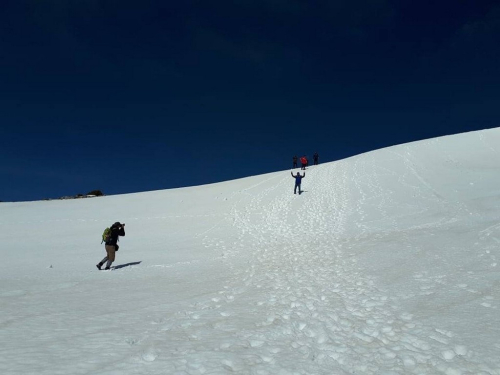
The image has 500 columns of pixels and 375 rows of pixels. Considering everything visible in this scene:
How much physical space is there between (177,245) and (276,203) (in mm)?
9770

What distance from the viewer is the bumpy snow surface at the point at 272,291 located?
175 inches

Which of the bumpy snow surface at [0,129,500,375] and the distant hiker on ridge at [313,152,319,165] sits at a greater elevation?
the distant hiker on ridge at [313,152,319,165]

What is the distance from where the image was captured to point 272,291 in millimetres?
7707

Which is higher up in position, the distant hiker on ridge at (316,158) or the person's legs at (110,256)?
the distant hiker on ridge at (316,158)

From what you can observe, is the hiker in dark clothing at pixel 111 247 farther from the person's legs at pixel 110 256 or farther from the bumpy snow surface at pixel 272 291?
the bumpy snow surface at pixel 272 291

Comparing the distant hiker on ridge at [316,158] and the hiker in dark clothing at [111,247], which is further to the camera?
the distant hiker on ridge at [316,158]

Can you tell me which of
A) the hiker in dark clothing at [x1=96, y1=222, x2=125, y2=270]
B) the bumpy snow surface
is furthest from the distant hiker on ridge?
the hiker in dark clothing at [x1=96, y1=222, x2=125, y2=270]

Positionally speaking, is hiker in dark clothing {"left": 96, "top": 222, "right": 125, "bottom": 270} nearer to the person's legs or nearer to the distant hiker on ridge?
the person's legs

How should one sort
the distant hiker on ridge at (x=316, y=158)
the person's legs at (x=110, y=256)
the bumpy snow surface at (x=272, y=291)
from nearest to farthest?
the bumpy snow surface at (x=272, y=291)
the person's legs at (x=110, y=256)
the distant hiker on ridge at (x=316, y=158)

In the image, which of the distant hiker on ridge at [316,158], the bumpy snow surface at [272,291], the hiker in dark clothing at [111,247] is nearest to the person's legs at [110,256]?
the hiker in dark clothing at [111,247]

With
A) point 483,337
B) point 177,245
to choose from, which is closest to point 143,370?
point 483,337

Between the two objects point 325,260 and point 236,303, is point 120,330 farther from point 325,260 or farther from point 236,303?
point 325,260

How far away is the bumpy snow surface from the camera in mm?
4445

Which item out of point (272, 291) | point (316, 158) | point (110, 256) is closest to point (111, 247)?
point (110, 256)
